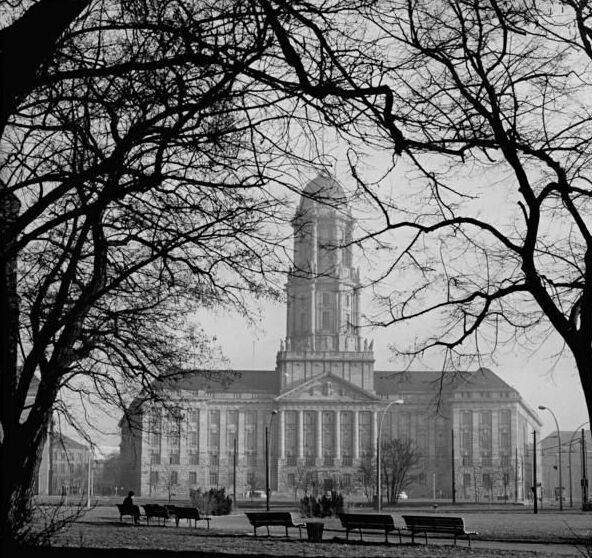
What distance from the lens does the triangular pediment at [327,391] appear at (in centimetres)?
Result: 14938

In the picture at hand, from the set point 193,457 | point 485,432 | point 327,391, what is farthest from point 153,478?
point 485,432

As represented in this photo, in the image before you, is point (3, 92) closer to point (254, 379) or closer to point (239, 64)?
point (239, 64)

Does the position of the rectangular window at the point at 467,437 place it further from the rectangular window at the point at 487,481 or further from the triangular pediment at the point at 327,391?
the triangular pediment at the point at 327,391

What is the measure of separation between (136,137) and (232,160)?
2462 millimetres

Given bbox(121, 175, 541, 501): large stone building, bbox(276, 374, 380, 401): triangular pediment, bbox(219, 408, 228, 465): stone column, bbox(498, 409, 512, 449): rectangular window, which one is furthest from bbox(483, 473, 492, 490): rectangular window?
bbox(219, 408, 228, 465): stone column

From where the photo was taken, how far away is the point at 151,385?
59.4 feet

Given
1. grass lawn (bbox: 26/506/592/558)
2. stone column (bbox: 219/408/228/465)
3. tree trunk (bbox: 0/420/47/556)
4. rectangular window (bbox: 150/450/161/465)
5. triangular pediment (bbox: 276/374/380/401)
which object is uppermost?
triangular pediment (bbox: 276/374/380/401)

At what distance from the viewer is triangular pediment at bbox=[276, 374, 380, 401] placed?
14938cm

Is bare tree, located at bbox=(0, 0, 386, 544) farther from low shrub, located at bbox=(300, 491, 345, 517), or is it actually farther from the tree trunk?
low shrub, located at bbox=(300, 491, 345, 517)

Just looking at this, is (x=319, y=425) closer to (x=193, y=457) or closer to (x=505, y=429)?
(x=193, y=457)

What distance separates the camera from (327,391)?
150 m

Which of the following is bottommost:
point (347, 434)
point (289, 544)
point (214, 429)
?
point (289, 544)

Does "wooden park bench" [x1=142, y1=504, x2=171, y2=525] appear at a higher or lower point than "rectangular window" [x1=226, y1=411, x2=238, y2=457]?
lower

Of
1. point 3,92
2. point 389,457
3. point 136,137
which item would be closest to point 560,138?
point 136,137
